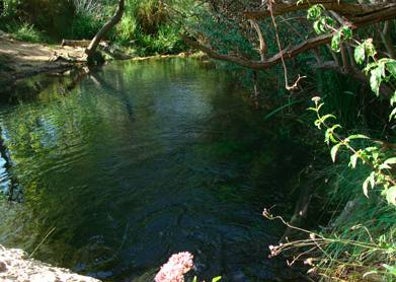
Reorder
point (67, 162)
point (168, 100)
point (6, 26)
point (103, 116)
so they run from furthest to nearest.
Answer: point (6, 26) → point (168, 100) → point (103, 116) → point (67, 162)

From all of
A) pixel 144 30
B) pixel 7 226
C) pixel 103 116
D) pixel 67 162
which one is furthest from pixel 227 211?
pixel 144 30

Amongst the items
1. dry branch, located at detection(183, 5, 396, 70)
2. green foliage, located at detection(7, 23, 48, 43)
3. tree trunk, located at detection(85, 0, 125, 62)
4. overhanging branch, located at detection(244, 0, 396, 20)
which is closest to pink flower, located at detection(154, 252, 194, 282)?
overhanging branch, located at detection(244, 0, 396, 20)

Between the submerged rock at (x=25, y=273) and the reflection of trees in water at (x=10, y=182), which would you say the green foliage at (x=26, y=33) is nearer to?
the reflection of trees in water at (x=10, y=182)

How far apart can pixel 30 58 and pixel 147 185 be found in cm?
1163

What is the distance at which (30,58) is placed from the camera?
16359 mm

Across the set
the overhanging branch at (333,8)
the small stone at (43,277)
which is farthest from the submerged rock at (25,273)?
the overhanging branch at (333,8)

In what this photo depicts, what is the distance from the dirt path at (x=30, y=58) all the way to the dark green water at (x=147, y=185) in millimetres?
5032

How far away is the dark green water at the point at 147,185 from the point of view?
14.8 ft

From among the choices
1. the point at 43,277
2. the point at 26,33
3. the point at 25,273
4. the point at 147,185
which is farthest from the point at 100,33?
the point at 43,277

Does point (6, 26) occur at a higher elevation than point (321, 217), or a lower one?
higher

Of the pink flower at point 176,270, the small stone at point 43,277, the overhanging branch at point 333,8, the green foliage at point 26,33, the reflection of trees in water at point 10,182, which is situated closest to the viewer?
the pink flower at point 176,270

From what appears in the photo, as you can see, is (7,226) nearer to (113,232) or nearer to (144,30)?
(113,232)

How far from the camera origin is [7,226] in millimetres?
5199

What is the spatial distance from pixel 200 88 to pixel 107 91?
7.04ft
